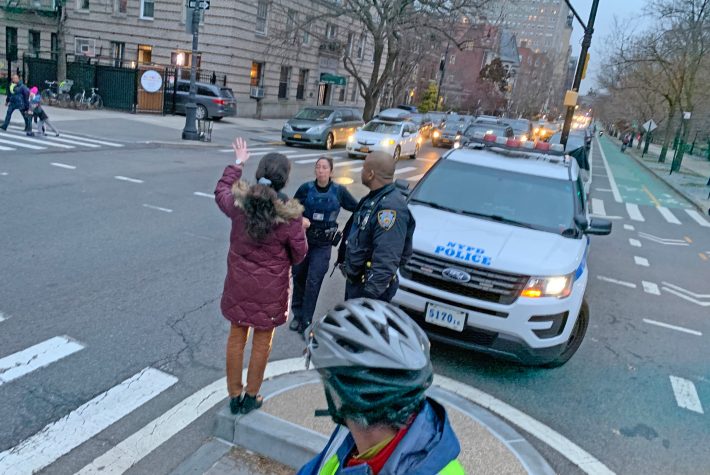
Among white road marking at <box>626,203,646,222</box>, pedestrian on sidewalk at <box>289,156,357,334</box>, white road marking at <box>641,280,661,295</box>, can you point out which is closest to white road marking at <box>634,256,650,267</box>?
white road marking at <box>641,280,661,295</box>

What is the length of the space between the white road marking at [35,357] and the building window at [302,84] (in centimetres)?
3671

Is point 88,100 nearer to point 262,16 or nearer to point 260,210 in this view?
point 262,16

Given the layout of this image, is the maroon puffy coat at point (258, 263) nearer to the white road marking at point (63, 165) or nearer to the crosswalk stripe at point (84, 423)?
the crosswalk stripe at point (84, 423)

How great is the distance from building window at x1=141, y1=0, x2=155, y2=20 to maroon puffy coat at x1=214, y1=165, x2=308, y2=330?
3332cm

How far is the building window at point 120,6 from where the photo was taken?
32.9 m

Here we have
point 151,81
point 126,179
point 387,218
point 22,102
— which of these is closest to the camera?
point 387,218

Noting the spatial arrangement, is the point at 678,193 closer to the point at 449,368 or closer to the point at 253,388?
the point at 449,368

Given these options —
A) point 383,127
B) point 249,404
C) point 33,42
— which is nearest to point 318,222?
point 249,404

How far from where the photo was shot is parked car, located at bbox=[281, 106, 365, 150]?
22.3 m

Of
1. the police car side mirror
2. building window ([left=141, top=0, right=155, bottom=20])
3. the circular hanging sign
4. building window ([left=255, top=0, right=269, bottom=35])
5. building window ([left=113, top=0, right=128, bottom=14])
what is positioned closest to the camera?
the police car side mirror

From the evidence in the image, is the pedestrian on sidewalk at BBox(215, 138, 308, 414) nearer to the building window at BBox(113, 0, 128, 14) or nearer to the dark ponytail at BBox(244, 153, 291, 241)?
the dark ponytail at BBox(244, 153, 291, 241)

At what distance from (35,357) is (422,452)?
4.29m

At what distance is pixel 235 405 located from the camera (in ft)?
12.6

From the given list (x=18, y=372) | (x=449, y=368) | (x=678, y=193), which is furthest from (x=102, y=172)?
(x=678, y=193)
